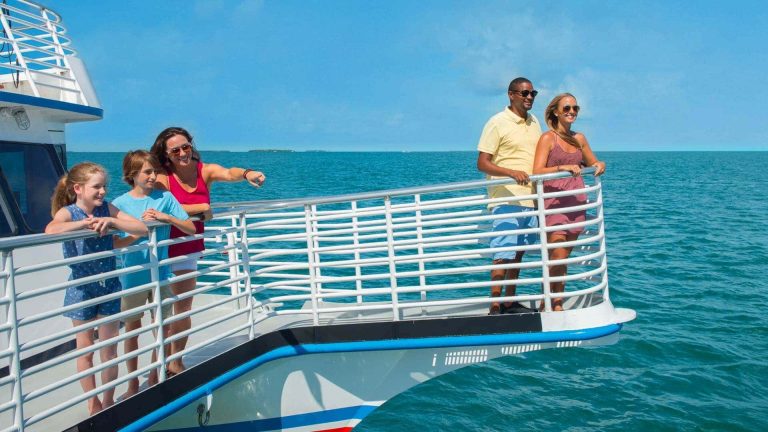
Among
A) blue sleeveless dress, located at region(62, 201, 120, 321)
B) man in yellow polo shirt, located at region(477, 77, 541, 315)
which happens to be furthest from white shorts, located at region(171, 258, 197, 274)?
man in yellow polo shirt, located at region(477, 77, 541, 315)

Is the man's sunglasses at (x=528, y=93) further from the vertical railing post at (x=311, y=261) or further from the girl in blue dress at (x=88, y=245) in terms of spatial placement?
the girl in blue dress at (x=88, y=245)

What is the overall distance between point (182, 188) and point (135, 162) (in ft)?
1.71

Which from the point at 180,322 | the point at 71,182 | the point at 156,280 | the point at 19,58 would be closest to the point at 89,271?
the point at 156,280

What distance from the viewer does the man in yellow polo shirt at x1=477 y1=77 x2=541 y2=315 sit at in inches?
202

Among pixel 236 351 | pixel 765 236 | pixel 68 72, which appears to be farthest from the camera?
pixel 765 236

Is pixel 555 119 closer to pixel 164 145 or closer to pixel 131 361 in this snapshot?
pixel 164 145

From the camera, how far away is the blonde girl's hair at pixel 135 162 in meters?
4.11

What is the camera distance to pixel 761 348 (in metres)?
9.39

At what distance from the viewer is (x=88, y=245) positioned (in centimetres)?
382

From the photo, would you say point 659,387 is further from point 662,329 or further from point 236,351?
point 236,351

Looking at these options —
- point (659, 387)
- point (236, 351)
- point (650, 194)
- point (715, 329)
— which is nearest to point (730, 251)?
point (715, 329)

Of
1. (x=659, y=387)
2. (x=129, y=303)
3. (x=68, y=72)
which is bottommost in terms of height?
(x=659, y=387)

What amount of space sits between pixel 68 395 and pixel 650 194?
3673 centimetres

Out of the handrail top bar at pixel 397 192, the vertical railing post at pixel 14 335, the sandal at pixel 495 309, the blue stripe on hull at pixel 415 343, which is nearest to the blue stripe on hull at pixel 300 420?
the blue stripe on hull at pixel 415 343
